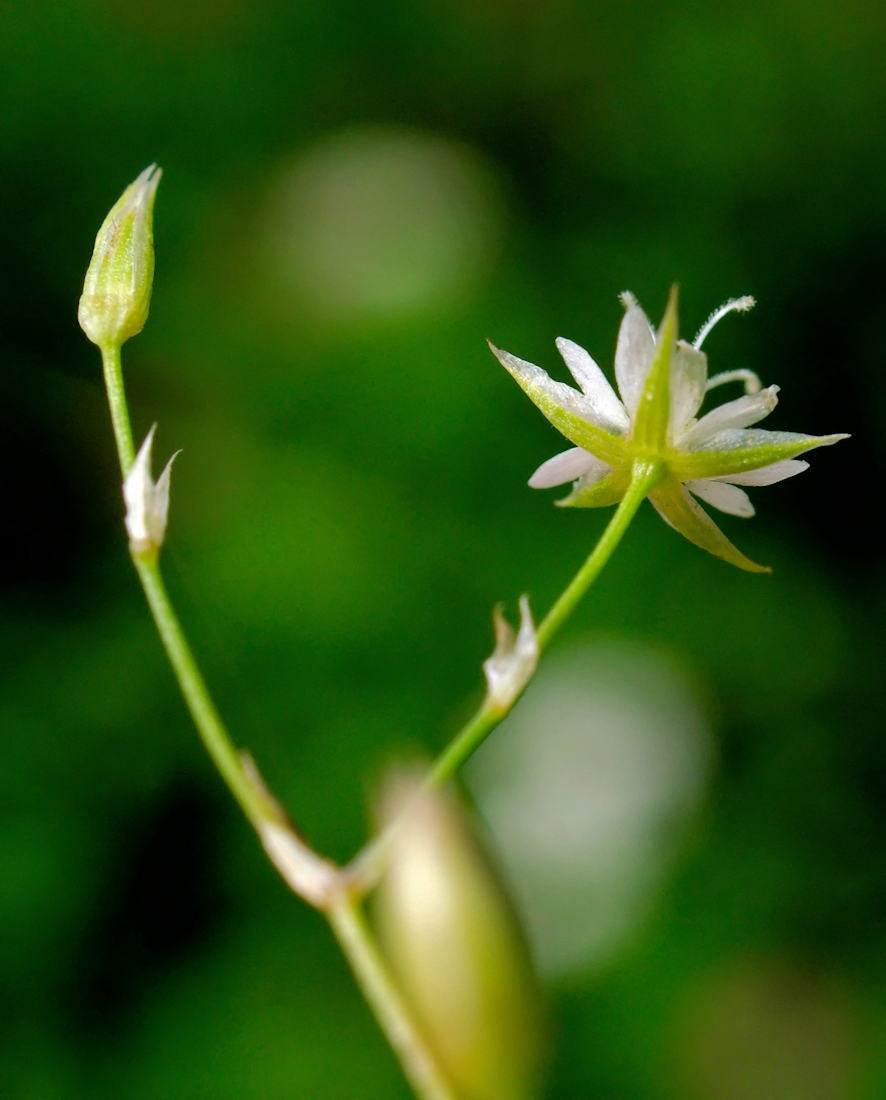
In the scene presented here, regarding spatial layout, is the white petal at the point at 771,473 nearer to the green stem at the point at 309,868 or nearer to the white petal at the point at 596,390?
the white petal at the point at 596,390

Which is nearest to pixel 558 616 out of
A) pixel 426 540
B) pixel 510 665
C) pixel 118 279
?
pixel 510 665

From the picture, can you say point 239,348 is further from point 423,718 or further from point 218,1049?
point 218,1049

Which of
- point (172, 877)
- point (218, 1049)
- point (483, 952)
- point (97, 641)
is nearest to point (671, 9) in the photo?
point (97, 641)

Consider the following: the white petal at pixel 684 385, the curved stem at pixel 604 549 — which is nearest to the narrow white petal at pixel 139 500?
the curved stem at pixel 604 549

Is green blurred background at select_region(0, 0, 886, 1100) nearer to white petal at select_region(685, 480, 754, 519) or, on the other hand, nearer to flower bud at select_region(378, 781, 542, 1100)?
white petal at select_region(685, 480, 754, 519)

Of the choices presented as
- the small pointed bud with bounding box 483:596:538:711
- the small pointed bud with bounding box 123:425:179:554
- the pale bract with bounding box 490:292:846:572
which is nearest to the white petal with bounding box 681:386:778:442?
the pale bract with bounding box 490:292:846:572

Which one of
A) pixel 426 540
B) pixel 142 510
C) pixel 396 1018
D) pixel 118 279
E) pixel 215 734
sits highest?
pixel 118 279

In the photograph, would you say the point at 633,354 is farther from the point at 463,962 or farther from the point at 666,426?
the point at 463,962
